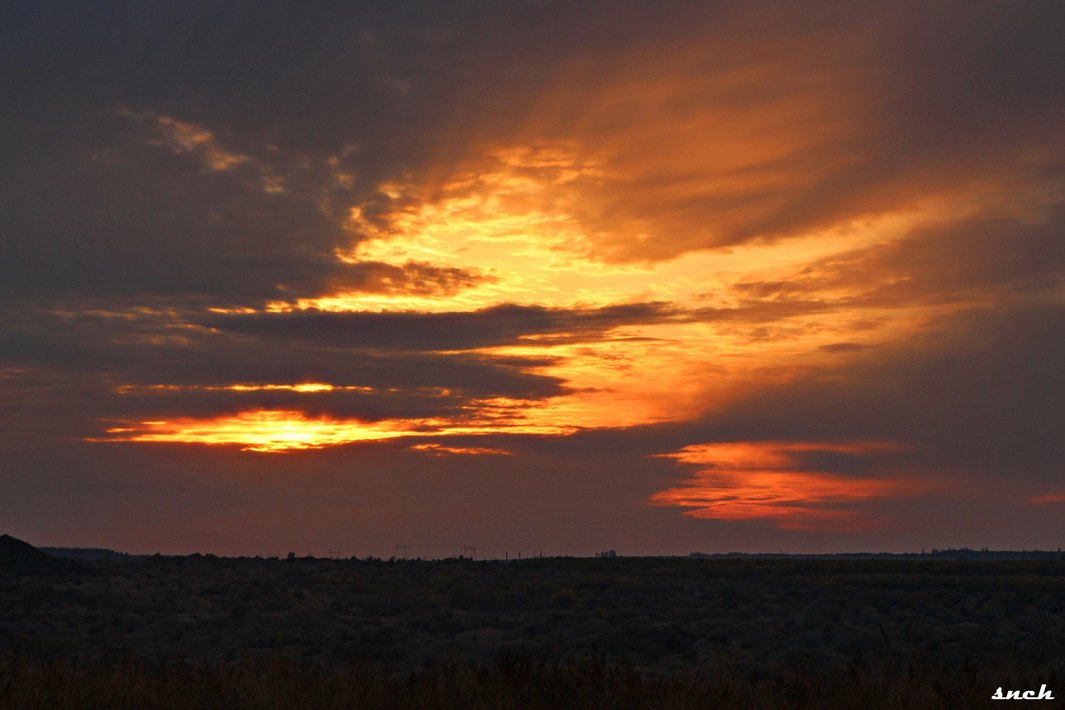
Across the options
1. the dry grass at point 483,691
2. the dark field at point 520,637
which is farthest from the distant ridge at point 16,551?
the dry grass at point 483,691

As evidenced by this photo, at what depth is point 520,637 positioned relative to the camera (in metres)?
39.9

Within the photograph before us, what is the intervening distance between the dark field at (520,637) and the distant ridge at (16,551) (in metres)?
2.91

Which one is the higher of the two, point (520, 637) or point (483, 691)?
point (483, 691)

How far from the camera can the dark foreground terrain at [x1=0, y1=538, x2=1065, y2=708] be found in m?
14.4

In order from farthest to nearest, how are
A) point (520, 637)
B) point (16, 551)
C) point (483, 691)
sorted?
1. point (16, 551)
2. point (520, 637)
3. point (483, 691)

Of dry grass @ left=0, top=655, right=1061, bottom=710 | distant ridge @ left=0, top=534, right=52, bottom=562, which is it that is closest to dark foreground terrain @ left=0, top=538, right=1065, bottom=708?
dry grass @ left=0, top=655, right=1061, bottom=710

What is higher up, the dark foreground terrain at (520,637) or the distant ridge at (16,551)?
the distant ridge at (16,551)

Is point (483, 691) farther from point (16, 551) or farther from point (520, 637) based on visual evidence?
point (16, 551)

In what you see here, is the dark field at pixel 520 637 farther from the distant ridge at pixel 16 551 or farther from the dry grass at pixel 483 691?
the distant ridge at pixel 16 551

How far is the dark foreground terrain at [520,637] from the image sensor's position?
14430mm

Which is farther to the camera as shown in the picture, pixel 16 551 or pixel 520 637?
pixel 16 551

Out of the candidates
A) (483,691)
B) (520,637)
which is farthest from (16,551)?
(483,691)

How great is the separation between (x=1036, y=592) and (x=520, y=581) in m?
30.8

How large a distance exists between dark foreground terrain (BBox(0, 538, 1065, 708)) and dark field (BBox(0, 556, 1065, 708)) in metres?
0.10
